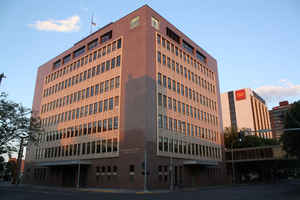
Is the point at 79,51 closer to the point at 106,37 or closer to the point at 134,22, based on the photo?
the point at 106,37

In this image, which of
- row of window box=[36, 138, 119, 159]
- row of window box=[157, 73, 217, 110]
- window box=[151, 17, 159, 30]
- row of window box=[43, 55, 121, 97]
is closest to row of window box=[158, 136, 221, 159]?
row of window box=[36, 138, 119, 159]

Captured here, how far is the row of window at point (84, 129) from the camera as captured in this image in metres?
46.5

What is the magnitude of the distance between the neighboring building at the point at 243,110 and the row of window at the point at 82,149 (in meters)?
114

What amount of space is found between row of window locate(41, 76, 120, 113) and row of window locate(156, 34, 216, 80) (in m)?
11.5

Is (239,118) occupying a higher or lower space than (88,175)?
higher

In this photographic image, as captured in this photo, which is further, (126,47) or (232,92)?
(232,92)

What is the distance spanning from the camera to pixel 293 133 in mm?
39312

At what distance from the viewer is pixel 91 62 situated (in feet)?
184

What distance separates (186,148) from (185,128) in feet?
13.2

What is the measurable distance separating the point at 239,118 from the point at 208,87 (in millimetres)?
99291

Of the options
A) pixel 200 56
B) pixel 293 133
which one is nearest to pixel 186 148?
pixel 293 133

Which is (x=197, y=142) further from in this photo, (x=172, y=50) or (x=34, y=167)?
(x=34, y=167)

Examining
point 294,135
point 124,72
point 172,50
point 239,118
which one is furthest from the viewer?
point 239,118

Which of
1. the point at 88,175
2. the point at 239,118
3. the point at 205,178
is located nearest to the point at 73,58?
the point at 88,175
